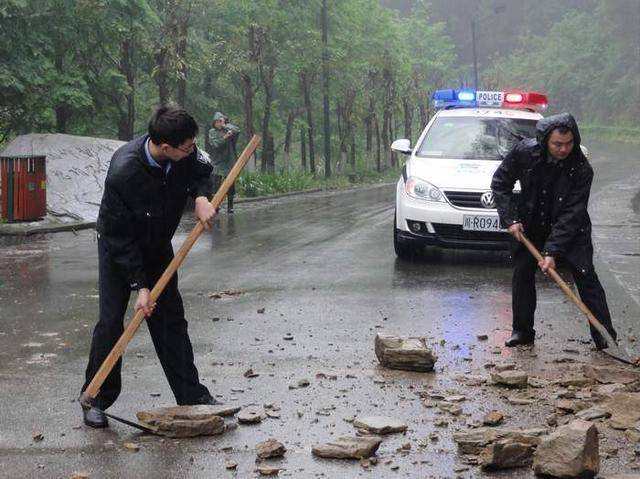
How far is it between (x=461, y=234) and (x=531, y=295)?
3792 millimetres

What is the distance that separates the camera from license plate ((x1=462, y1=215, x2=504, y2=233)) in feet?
37.0

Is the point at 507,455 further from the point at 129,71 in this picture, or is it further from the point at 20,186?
the point at 129,71

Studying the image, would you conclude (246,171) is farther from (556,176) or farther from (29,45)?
(556,176)

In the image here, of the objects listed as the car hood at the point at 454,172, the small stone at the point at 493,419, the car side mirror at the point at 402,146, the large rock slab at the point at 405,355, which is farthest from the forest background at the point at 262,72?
the small stone at the point at 493,419

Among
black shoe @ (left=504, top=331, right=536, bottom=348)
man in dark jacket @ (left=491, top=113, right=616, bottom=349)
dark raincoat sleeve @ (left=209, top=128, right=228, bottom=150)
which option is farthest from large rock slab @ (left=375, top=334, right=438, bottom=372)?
dark raincoat sleeve @ (left=209, top=128, right=228, bottom=150)

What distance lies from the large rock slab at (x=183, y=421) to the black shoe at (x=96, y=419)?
0.18 meters

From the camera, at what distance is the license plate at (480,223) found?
1127 centimetres

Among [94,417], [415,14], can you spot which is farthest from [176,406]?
[415,14]

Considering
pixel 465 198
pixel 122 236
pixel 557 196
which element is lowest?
pixel 122 236

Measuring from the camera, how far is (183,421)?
531cm

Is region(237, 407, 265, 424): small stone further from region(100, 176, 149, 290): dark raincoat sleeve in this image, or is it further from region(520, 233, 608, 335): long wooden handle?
region(520, 233, 608, 335): long wooden handle

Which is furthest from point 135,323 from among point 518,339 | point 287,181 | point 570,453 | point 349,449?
point 287,181

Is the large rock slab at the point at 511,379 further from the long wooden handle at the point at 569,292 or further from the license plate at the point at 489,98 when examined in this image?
the license plate at the point at 489,98

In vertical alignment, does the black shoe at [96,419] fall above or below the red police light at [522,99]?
below
